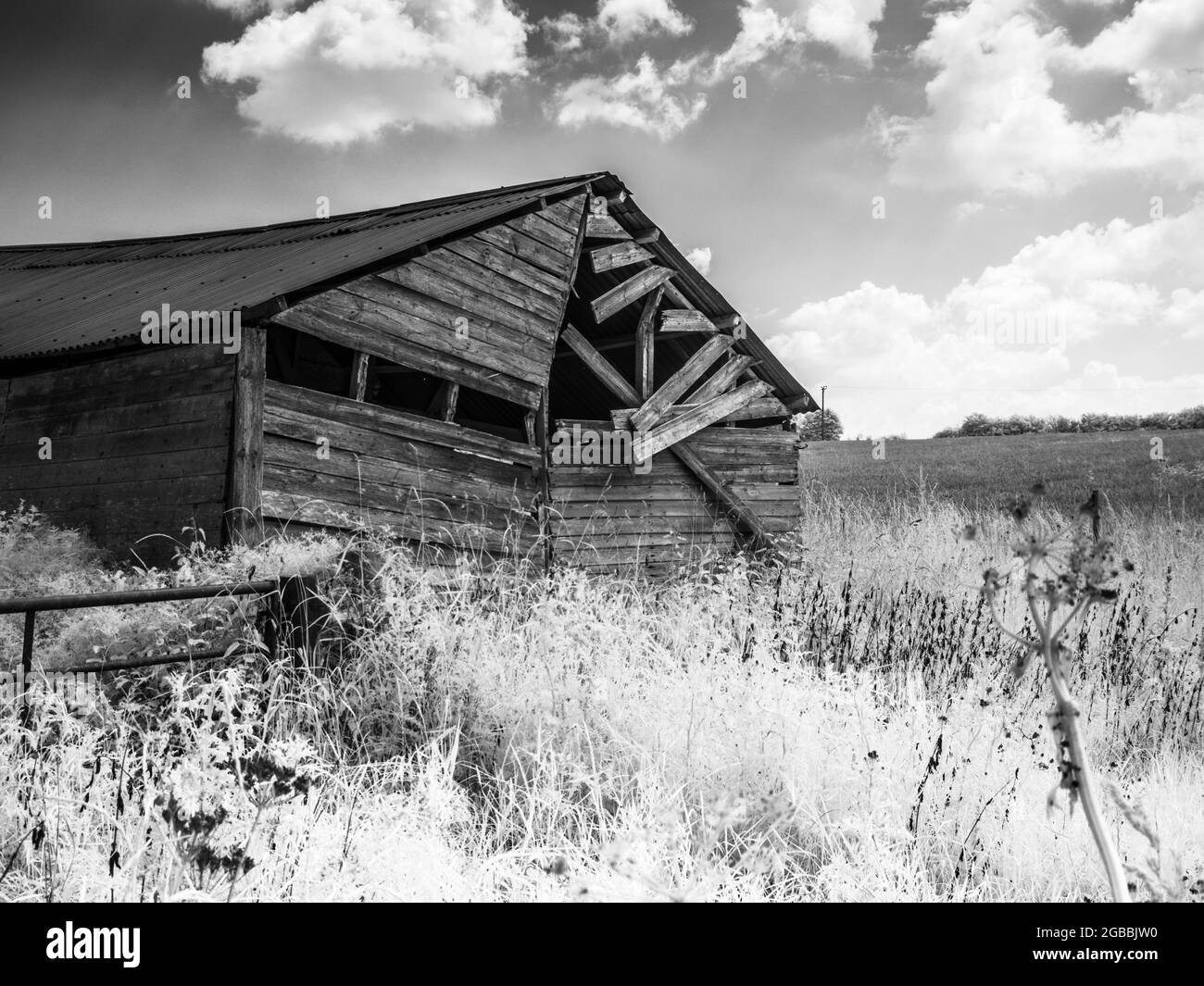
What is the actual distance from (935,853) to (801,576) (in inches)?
316

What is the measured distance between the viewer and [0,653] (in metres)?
6.48

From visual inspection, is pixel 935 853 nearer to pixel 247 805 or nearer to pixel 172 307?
pixel 247 805

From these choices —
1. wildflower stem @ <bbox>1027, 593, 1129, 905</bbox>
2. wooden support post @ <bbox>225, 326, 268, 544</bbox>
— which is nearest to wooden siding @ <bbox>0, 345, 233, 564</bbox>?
wooden support post @ <bbox>225, 326, 268, 544</bbox>

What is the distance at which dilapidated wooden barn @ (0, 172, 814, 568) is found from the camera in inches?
318

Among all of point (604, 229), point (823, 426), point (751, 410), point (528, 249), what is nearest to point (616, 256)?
point (604, 229)

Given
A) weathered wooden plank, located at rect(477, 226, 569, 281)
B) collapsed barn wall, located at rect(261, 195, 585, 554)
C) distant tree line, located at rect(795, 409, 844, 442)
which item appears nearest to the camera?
collapsed barn wall, located at rect(261, 195, 585, 554)

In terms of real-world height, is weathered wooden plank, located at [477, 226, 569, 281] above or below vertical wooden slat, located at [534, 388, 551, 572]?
above

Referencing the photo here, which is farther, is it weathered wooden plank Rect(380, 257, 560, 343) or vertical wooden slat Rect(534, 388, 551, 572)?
vertical wooden slat Rect(534, 388, 551, 572)

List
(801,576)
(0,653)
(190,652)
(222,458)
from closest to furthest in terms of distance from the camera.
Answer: (190,652)
(0,653)
(222,458)
(801,576)

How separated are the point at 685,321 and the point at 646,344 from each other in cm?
79

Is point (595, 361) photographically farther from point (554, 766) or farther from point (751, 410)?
point (554, 766)

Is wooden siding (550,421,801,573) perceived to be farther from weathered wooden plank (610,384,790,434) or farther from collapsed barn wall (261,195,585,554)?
collapsed barn wall (261,195,585,554)

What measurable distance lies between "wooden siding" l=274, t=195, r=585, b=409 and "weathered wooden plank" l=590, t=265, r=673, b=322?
586 millimetres
